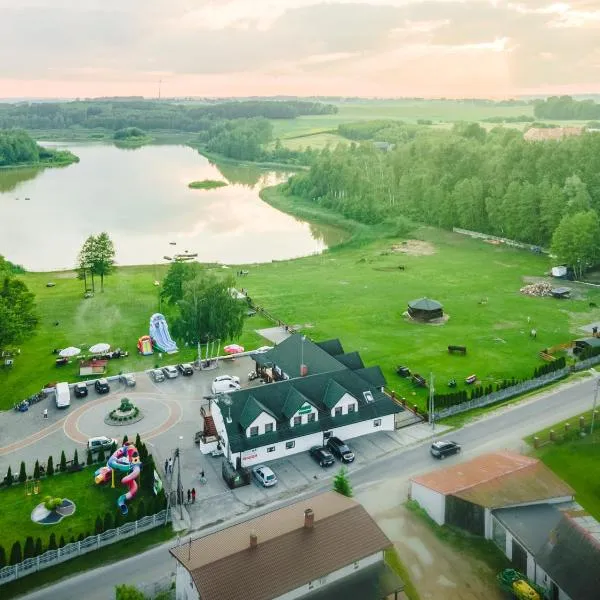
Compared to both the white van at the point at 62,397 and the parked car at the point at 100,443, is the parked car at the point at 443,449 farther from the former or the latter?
the white van at the point at 62,397

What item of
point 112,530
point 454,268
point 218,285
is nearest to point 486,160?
point 454,268

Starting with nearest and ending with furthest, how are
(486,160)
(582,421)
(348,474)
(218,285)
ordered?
(348,474) → (582,421) → (218,285) → (486,160)

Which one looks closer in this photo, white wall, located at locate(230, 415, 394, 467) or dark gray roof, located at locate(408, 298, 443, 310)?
white wall, located at locate(230, 415, 394, 467)

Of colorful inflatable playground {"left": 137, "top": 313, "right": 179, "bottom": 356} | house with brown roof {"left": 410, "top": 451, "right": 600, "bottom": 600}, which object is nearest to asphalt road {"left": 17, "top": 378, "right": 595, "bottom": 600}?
house with brown roof {"left": 410, "top": 451, "right": 600, "bottom": 600}

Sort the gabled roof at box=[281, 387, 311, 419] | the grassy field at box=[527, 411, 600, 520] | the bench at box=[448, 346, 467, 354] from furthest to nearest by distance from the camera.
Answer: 1. the bench at box=[448, 346, 467, 354]
2. the gabled roof at box=[281, 387, 311, 419]
3. the grassy field at box=[527, 411, 600, 520]

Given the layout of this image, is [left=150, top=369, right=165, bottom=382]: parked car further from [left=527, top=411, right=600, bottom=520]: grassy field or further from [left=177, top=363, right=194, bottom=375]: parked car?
[left=527, top=411, right=600, bottom=520]: grassy field

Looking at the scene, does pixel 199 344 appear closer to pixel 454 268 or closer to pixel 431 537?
pixel 431 537
